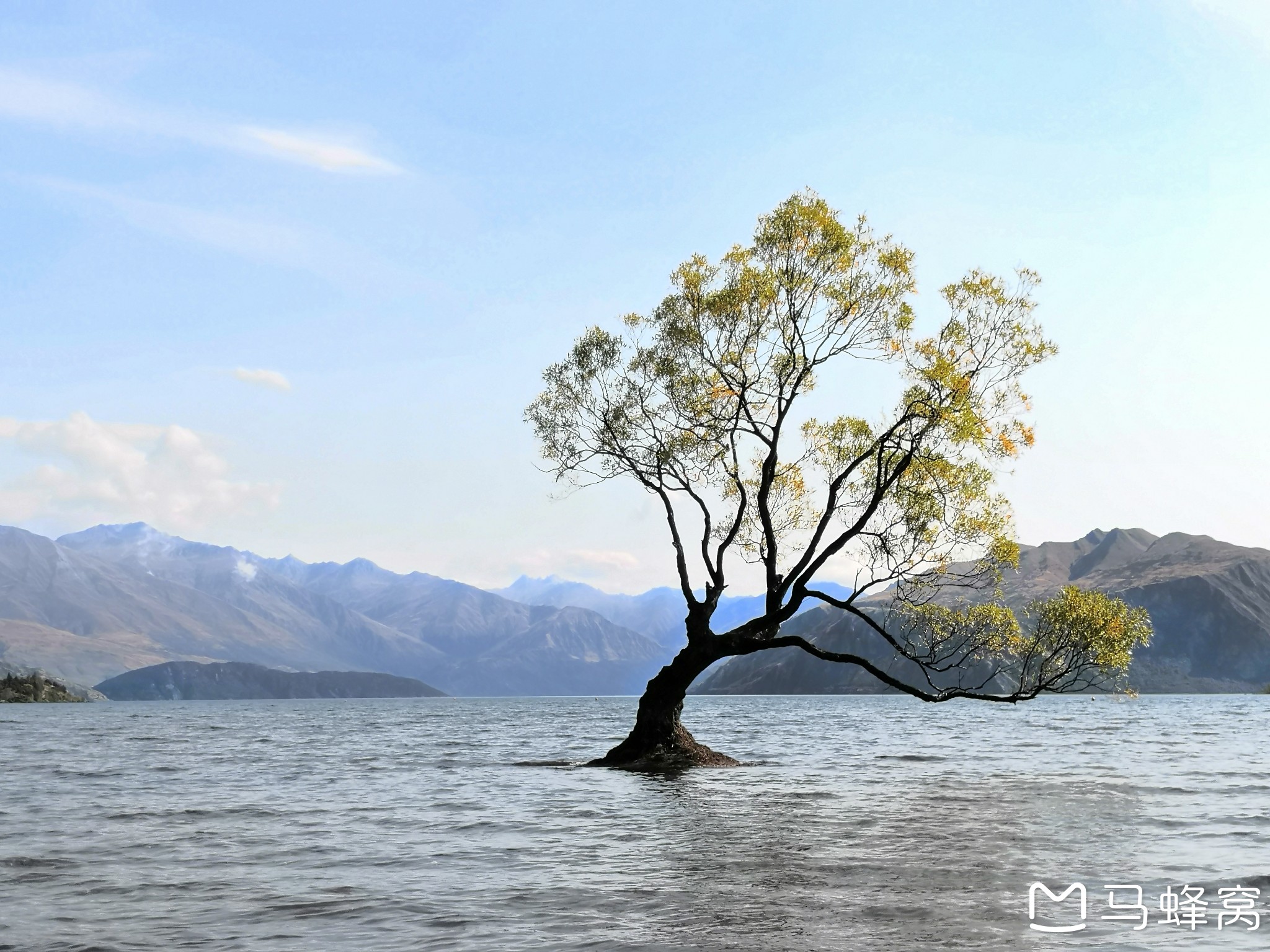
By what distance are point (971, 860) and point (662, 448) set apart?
27772 millimetres

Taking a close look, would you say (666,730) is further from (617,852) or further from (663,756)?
(617,852)

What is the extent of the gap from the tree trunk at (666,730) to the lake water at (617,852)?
6.42 feet

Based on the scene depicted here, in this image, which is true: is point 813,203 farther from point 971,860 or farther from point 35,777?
point 35,777

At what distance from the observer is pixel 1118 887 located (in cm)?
1984

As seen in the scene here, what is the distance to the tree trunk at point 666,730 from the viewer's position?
46.8 meters

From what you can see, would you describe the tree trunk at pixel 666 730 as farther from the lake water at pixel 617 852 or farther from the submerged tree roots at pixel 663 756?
the lake water at pixel 617 852

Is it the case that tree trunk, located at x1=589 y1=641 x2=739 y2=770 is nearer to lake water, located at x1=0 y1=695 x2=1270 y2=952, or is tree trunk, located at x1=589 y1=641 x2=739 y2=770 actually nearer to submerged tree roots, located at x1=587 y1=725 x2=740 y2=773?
submerged tree roots, located at x1=587 y1=725 x2=740 y2=773

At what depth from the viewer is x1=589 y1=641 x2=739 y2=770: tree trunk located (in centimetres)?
4678

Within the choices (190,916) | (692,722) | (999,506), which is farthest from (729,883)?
(692,722)

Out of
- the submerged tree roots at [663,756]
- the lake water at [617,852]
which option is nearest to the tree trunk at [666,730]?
the submerged tree roots at [663,756]

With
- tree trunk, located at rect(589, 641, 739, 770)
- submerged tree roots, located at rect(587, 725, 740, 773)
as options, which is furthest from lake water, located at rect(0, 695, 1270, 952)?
tree trunk, located at rect(589, 641, 739, 770)

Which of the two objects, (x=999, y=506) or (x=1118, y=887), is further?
(x=999, y=506)

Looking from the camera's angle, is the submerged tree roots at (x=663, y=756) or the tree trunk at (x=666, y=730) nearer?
the tree trunk at (x=666, y=730)

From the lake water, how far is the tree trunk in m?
1.96
